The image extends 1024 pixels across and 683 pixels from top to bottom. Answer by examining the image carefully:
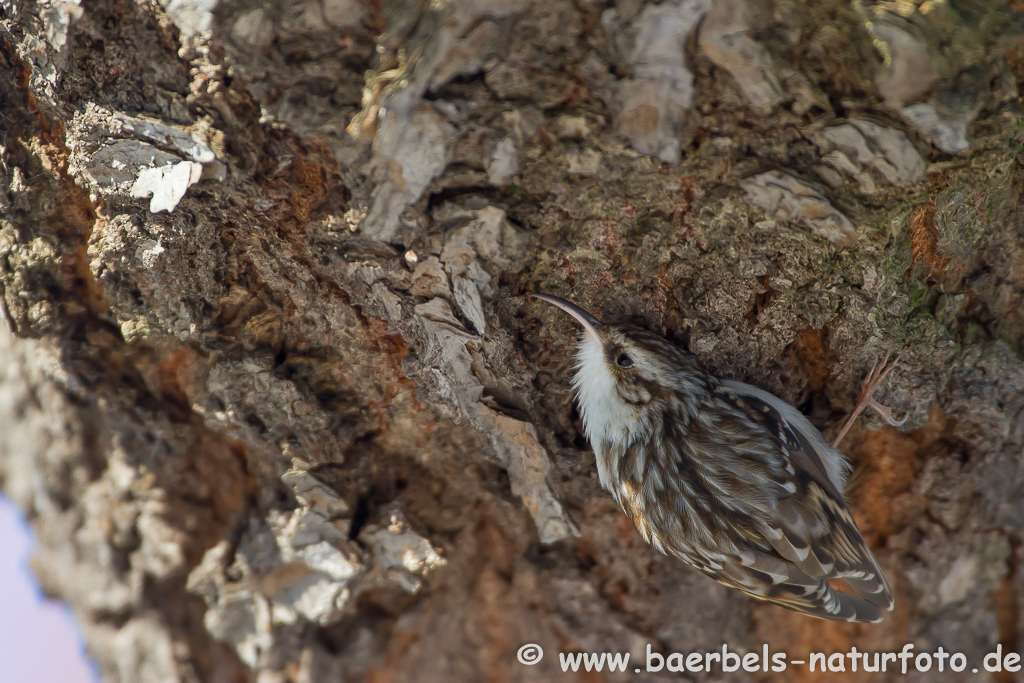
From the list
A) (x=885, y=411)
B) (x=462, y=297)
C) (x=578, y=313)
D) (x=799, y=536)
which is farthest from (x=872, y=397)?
(x=462, y=297)

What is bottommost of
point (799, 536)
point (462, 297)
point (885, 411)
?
point (799, 536)

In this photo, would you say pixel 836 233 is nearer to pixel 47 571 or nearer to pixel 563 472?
pixel 563 472

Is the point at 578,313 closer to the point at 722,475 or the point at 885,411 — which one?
the point at 722,475

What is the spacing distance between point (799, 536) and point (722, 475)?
285 millimetres

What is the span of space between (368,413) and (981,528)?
2.15 metres

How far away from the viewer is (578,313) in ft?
6.16

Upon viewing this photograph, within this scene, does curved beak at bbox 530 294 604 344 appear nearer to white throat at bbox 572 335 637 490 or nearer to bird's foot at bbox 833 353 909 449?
white throat at bbox 572 335 637 490

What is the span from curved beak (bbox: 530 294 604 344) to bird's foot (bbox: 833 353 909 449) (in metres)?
0.82

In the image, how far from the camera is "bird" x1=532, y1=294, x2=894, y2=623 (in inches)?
79.2

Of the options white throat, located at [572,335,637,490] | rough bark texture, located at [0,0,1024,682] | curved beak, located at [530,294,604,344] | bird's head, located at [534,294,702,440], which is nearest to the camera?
rough bark texture, located at [0,0,1024,682]

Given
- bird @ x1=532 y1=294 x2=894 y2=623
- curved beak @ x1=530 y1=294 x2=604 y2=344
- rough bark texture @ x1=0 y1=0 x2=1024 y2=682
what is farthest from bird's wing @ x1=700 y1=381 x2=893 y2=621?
curved beak @ x1=530 y1=294 x2=604 y2=344

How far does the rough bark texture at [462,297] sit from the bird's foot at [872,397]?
0.14 feet

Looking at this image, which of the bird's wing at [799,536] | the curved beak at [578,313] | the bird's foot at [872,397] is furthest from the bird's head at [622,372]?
the bird's foot at [872,397]

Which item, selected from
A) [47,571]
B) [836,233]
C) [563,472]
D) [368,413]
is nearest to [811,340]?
[836,233]
